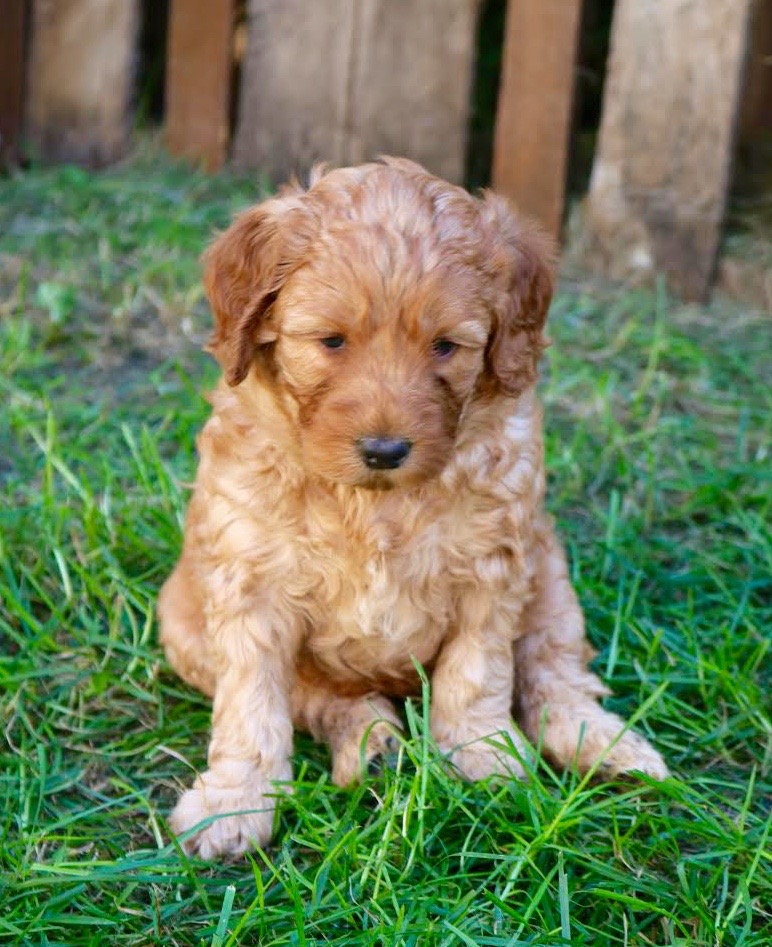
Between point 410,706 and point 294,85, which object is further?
point 294,85

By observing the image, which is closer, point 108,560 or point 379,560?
point 379,560

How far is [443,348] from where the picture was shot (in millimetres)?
3279

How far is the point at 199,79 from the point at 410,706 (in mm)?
4813

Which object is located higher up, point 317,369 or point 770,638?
point 317,369

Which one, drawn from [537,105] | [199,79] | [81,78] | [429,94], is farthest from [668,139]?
[81,78]

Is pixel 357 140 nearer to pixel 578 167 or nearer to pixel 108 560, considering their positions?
pixel 578 167

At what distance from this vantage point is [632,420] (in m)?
5.55

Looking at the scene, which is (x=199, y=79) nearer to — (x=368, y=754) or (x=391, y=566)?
(x=391, y=566)

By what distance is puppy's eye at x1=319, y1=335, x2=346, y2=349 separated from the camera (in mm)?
3199

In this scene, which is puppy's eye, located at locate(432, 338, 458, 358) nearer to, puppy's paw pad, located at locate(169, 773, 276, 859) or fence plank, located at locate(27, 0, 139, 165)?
puppy's paw pad, located at locate(169, 773, 276, 859)

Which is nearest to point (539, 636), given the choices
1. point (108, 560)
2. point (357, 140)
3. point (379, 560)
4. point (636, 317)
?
point (379, 560)

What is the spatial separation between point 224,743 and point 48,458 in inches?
57.2

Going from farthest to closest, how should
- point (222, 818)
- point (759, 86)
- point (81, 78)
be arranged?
point (759, 86)
point (81, 78)
point (222, 818)

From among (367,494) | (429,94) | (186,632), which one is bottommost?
(186,632)
